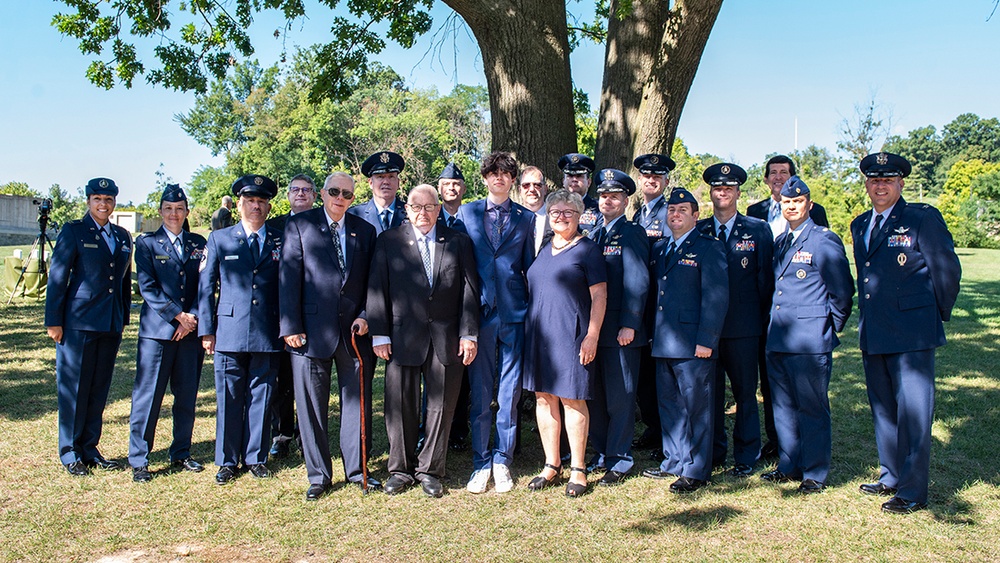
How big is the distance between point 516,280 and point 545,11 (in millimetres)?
3022

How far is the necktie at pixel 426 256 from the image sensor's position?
5.13 meters

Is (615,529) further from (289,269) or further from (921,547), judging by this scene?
(289,269)

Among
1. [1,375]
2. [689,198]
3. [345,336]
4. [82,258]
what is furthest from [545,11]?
[1,375]

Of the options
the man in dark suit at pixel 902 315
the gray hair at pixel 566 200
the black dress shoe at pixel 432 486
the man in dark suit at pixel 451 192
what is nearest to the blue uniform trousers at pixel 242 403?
the black dress shoe at pixel 432 486

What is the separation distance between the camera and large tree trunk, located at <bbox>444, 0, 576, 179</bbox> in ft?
23.0

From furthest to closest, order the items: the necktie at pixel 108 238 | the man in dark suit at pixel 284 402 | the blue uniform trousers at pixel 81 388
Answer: the man in dark suit at pixel 284 402 < the necktie at pixel 108 238 < the blue uniform trousers at pixel 81 388

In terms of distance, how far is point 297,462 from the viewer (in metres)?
5.76

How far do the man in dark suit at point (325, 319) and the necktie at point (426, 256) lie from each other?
1.33ft

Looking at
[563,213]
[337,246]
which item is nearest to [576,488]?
[563,213]

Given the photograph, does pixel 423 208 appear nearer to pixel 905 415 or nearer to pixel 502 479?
pixel 502 479

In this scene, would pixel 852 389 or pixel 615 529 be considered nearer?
pixel 615 529

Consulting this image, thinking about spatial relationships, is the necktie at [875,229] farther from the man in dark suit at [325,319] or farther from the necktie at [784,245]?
the man in dark suit at [325,319]

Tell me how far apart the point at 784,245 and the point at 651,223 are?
109 centimetres

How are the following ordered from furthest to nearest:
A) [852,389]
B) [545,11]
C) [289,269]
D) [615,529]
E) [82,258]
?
1. [852,389]
2. [545,11]
3. [82,258]
4. [289,269]
5. [615,529]
